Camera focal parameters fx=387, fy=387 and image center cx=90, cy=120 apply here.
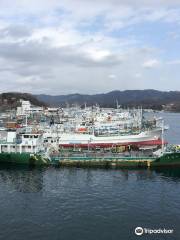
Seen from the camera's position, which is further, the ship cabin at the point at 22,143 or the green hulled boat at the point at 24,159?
the ship cabin at the point at 22,143

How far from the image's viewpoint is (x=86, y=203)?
44781mm

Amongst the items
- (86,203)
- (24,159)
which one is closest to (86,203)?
(86,203)

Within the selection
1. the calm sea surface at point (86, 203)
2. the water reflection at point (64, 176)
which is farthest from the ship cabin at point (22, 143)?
the calm sea surface at point (86, 203)

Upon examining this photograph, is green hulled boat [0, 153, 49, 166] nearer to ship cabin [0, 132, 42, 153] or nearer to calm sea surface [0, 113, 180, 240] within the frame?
ship cabin [0, 132, 42, 153]

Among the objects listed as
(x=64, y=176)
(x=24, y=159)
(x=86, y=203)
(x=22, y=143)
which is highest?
(x=22, y=143)

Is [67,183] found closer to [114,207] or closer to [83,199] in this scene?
[83,199]

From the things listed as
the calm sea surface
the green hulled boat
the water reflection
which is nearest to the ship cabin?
the green hulled boat

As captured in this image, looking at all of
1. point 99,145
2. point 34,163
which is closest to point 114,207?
point 34,163

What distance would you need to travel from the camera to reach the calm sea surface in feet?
120

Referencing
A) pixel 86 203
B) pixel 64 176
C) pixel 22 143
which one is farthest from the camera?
pixel 22 143

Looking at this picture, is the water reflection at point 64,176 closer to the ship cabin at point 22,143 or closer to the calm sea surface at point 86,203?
the calm sea surface at point 86,203

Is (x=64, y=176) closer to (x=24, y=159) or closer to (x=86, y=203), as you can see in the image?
(x=24, y=159)

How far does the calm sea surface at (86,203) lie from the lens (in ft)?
120

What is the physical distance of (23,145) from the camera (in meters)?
69.3
